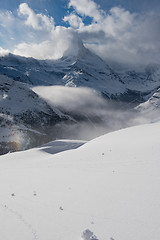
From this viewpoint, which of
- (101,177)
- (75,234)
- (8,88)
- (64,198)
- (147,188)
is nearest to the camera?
(75,234)

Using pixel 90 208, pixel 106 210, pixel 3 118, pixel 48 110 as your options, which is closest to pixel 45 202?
pixel 90 208

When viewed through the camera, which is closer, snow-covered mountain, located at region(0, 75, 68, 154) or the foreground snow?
the foreground snow

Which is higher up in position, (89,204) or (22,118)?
(22,118)

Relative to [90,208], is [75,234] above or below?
below

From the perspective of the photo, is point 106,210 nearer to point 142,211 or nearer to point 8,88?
point 142,211

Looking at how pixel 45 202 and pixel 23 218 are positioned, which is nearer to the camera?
pixel 23 218

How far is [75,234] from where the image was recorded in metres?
3.90

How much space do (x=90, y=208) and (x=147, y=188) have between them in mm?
1624

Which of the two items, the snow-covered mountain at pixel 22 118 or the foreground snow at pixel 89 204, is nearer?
→ the foreground snow at pixel 89 204

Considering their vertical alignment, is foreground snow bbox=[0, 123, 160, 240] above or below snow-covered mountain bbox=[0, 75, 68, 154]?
below

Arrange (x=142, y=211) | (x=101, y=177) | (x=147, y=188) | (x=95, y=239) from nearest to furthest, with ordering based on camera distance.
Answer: (x=95, y=239) → (x=142, y=211) → (x=147, y=188) → (x=101, y=177)

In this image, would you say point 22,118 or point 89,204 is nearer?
point 89,204

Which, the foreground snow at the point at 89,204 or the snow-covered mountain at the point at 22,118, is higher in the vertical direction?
the snow-covered mountain at the point at 22,118

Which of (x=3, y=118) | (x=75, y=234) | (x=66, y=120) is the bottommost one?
(x=75, y=234)
